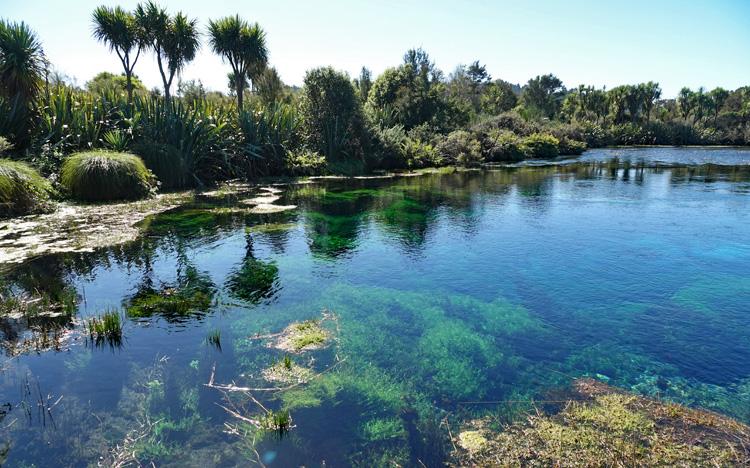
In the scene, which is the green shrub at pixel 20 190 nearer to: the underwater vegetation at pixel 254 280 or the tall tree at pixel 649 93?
the underwater vegetation at pixel 254 280

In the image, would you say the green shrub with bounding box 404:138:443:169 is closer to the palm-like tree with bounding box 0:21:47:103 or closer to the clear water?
the clear water

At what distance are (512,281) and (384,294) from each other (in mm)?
3314

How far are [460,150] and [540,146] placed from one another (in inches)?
617

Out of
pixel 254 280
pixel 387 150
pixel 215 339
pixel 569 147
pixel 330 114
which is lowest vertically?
pixel 215 339

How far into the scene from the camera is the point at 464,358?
7.30 meters

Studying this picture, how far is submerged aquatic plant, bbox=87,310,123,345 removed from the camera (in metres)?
7.59

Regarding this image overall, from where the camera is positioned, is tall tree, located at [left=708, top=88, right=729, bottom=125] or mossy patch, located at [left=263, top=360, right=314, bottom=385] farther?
tall tree, located at [left=708, top=88, right=729, bottom=125]

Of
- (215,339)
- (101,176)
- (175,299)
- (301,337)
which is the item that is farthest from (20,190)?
(301,337)

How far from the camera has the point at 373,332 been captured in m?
8.16

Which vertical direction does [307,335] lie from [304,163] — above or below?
below

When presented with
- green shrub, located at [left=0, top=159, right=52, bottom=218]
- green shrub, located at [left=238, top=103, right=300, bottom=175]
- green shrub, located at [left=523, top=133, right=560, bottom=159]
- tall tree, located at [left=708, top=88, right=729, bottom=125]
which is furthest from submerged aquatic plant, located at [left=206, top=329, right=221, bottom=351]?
tall tree, located at [left=708, top=88, right=729, bottom=125]

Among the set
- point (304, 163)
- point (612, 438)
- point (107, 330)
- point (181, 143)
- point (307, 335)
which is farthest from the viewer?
point (304, 163)

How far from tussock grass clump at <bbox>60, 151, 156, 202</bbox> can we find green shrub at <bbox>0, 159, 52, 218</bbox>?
4.39 feet

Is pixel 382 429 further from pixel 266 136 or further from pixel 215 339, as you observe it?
pixel 266 136
